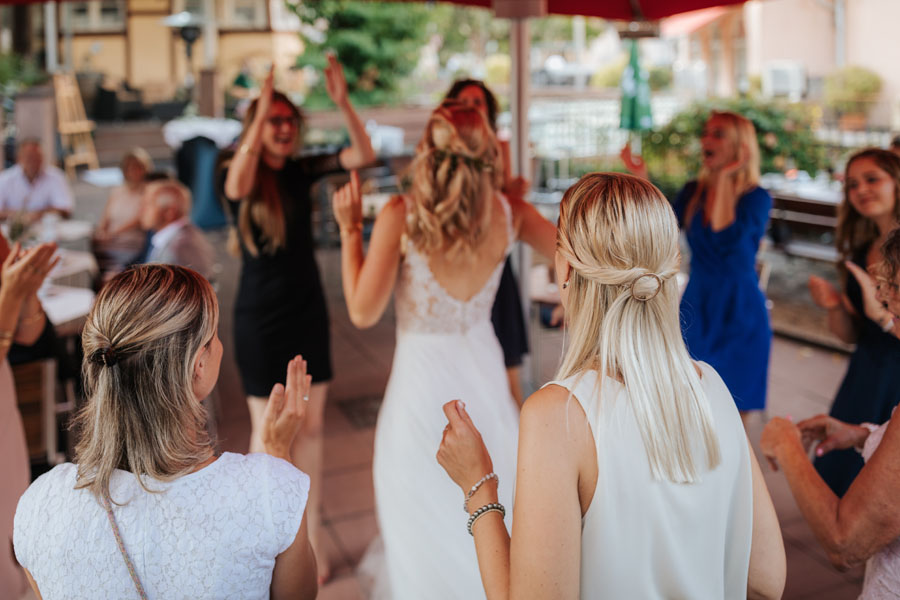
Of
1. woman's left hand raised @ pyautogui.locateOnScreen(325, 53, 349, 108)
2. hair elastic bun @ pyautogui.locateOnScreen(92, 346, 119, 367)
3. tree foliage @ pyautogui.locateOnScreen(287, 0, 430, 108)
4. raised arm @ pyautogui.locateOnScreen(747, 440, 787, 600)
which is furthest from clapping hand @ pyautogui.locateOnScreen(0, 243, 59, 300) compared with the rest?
tree foliage @ pyautogui.locateOnScreen(287, 0, 430, 108)

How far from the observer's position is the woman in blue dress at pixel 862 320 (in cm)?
292

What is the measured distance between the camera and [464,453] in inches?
61.1

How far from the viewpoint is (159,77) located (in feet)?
83.0

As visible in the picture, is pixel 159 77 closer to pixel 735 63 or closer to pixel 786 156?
pixel 735 63

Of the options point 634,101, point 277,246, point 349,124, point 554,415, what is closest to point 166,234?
point 277,246

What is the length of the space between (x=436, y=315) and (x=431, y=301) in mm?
54

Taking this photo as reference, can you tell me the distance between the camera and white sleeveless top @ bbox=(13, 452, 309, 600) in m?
1.38

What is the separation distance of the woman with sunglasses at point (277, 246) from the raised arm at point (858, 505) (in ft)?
6.38

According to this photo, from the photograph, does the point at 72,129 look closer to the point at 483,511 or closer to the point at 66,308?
the point at 66,308

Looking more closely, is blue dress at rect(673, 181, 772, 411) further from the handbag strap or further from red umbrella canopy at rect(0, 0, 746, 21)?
the handbag strap

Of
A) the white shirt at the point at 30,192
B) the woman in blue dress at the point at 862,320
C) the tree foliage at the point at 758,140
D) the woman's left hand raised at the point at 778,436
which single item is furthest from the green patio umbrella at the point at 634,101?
the woman's left hand raised at the point at 778,436

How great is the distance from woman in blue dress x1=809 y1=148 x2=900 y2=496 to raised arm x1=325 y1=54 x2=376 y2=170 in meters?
1.77

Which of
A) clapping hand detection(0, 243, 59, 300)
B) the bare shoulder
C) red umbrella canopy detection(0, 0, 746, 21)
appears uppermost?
red umbrella canopy detection(0, 0, 746, 21)

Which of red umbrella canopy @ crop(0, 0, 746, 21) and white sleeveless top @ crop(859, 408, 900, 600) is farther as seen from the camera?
red umbrella canopy @ crop(0, 0, 746, 21)
